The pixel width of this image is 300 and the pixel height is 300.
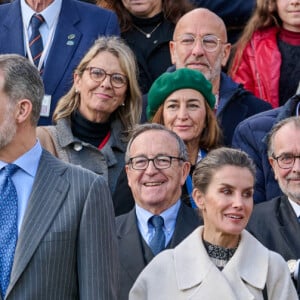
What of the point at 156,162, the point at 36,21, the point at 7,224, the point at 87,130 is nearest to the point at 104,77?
the point at 87,130

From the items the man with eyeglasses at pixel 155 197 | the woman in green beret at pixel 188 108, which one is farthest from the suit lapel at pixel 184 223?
the woman in green beret at pixel 188 108

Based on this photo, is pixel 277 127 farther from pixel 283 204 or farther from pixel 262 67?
pixel 262 67

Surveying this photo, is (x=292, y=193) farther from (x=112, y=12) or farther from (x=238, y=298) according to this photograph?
(x=112, y=12)

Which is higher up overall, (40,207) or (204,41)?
(204,41)

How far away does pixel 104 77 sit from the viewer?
7.71m

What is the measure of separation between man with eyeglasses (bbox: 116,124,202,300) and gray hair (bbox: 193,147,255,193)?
1.52 feet

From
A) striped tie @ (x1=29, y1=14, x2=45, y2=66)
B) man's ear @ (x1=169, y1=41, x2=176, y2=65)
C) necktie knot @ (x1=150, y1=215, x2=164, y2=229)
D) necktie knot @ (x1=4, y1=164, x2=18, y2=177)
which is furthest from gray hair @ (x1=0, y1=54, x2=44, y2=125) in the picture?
man's ear @ (x1=169, y1=41, x2=176, y2=65)

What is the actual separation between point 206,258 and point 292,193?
1017 millimetres

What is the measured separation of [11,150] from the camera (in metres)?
5.38

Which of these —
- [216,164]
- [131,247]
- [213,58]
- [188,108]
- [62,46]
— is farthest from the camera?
[62,46]

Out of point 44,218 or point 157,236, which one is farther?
point 157,236

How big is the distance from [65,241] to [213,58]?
3232 mm

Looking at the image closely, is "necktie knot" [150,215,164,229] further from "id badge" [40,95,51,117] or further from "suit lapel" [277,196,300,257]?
"id badge" [40,95,51,117]

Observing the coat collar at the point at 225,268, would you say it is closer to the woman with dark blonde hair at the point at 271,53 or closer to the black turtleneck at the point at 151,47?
the woman with dark blonde hair at the point at 271,53
